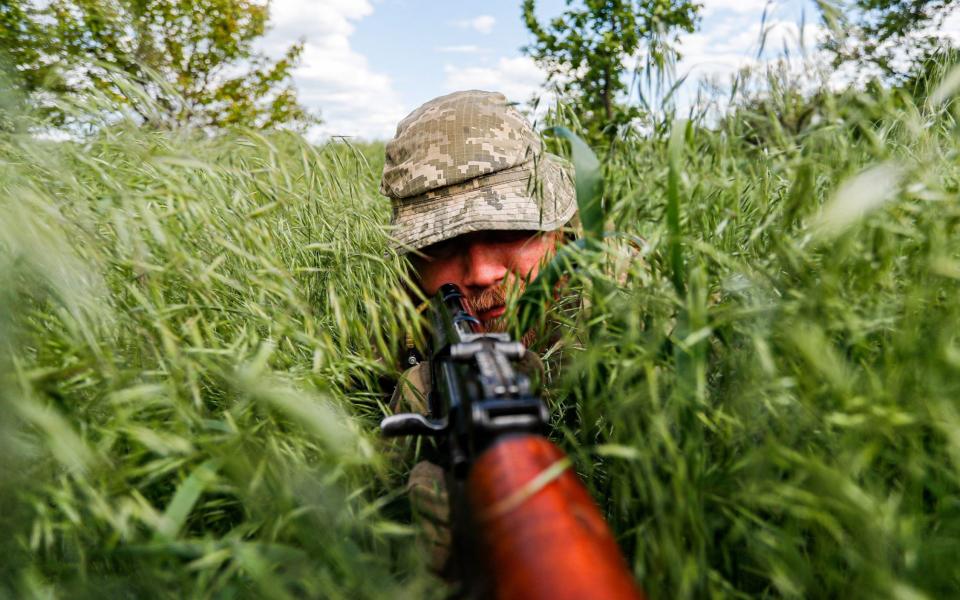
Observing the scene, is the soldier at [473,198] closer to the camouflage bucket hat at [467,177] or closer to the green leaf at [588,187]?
the camouflage bucket hat at [467,177]

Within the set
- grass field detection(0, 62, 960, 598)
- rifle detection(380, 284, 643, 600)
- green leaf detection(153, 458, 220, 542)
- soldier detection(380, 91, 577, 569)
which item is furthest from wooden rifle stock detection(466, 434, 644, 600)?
soldier detection(380, 91, 577, 569)

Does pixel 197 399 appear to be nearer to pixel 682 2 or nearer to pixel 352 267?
pixel 352 267

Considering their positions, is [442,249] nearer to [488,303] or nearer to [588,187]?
[488,303]

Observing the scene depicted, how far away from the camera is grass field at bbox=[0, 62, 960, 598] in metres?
0.92

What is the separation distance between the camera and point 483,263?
2.27 metres

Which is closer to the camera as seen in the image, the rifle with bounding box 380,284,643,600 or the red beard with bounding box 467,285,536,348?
the rifle with bounding box 380,284,643,600

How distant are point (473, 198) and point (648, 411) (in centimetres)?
143

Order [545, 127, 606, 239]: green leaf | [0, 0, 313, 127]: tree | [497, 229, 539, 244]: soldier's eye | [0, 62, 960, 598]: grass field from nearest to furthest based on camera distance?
[0, 62, 960, 598]: grass field, [545, 127, 606, 239]: green leaf, [497, 229, 539, 244]: soldier's eye, [0, 0, 313, 127]: tree

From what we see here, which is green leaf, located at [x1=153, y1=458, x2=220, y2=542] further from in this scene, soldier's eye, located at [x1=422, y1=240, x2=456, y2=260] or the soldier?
soldier's eye, located at [x1=422, y1=240, x2=456, y2=260]

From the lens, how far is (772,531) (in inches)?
38.4

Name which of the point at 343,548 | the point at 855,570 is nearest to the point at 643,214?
the point at 855,570

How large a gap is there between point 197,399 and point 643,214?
102 cm

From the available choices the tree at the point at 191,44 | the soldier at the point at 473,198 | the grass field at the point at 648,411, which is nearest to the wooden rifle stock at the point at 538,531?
the grass field at the point at 648,411

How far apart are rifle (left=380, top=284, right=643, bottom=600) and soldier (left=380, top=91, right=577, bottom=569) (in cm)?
107
